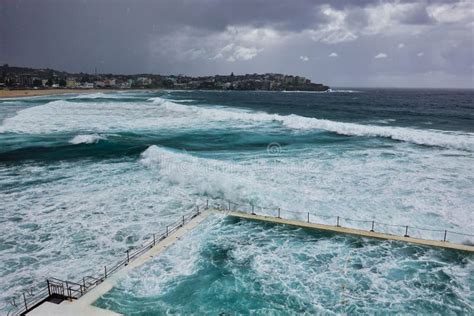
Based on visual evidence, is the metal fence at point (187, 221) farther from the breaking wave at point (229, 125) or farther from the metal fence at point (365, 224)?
the breaking wave at point (229, 125)

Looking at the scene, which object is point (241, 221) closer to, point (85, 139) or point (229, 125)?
point (85, 139)

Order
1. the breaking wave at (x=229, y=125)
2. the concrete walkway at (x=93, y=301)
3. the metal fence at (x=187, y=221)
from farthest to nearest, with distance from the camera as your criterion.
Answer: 1. the breaking wave at (x=229, y=125)
2. the metal fence at (x=187, y=221)
3. the concrete walkway at (x=93, y=301)

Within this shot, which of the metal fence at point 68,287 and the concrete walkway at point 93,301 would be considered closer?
the concrete walkway at point 93,301

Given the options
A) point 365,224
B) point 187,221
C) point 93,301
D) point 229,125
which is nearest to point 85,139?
point 229,125

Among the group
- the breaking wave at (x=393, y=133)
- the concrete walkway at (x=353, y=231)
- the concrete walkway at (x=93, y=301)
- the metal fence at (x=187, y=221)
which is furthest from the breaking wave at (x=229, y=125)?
the concrete walkway at (x=93, y=301)

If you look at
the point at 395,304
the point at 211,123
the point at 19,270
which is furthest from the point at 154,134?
the point at 395,304

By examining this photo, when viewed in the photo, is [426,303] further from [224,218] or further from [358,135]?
[358,135]
